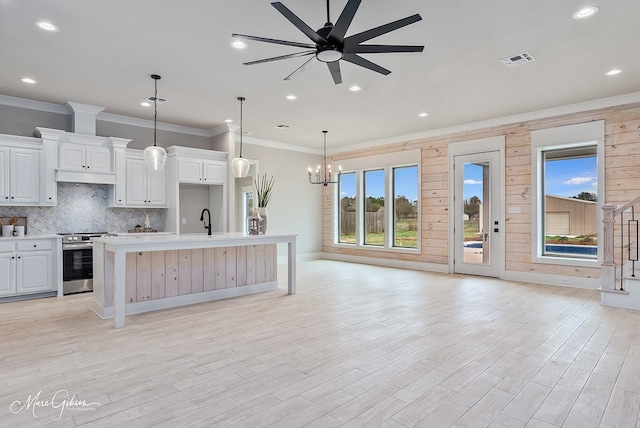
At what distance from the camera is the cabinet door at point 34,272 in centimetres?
495

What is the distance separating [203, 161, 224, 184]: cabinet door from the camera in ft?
22.5

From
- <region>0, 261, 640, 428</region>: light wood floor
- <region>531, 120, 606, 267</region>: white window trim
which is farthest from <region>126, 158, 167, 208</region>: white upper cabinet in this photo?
<region>531, 120, 606, 267</region>: white window trim

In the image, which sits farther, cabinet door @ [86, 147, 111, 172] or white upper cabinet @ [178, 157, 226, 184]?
white upper cabinet @ [178, 157, 226, 184]

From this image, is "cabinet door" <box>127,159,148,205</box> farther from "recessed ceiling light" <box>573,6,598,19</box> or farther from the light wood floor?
"recessed ceiling light" <box>573,6,598,19</box>

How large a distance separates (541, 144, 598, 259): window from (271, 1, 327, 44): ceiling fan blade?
5055 millimetres

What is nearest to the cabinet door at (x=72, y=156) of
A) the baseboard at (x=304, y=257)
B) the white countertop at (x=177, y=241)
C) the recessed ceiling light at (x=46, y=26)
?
the white countertop at (x=177, y=241)

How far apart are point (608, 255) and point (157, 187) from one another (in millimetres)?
6923

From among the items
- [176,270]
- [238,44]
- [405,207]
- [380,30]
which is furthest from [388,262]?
[380,30]

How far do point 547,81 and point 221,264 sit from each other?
4.86 metres

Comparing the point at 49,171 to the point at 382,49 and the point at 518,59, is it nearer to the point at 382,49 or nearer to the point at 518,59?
the point at 382,49

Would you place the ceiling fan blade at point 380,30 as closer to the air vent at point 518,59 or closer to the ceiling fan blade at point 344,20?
the ceiling fan blade at point 344,20

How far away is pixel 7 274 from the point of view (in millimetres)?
4844

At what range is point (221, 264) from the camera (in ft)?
16.5

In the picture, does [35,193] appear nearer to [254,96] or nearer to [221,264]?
[221,264]
